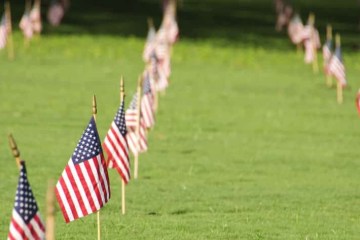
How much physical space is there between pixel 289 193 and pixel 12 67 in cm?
2503

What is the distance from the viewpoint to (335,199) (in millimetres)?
19797

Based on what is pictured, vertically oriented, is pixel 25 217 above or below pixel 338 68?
above

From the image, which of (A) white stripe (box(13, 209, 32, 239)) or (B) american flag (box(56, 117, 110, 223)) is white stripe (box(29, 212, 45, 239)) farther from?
(B) american flag (box(56, 117, 110, 223))

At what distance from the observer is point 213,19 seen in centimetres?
6744

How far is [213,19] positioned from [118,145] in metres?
50.0

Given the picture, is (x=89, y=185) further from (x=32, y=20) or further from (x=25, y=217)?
(x=32, y=20)

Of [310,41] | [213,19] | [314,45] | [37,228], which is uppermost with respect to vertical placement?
[37,228]

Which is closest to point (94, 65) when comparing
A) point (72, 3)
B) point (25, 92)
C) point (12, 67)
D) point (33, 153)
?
point (12, 67)

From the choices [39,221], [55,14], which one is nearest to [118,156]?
[39,221]

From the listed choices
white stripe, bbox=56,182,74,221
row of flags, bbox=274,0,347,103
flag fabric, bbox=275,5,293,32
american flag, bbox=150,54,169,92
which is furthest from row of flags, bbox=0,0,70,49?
white stripe, bbox=56,182,74,221

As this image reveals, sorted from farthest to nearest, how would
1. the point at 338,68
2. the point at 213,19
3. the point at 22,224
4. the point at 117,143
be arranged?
the point at 213,19, the point at 338,68, the point at 117,143, the point at 22,224

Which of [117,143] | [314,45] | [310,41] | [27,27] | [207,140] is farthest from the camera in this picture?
[27,27]

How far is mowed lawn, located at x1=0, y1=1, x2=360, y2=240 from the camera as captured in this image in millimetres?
17703

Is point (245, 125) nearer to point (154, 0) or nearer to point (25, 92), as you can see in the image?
point (25, 92)
